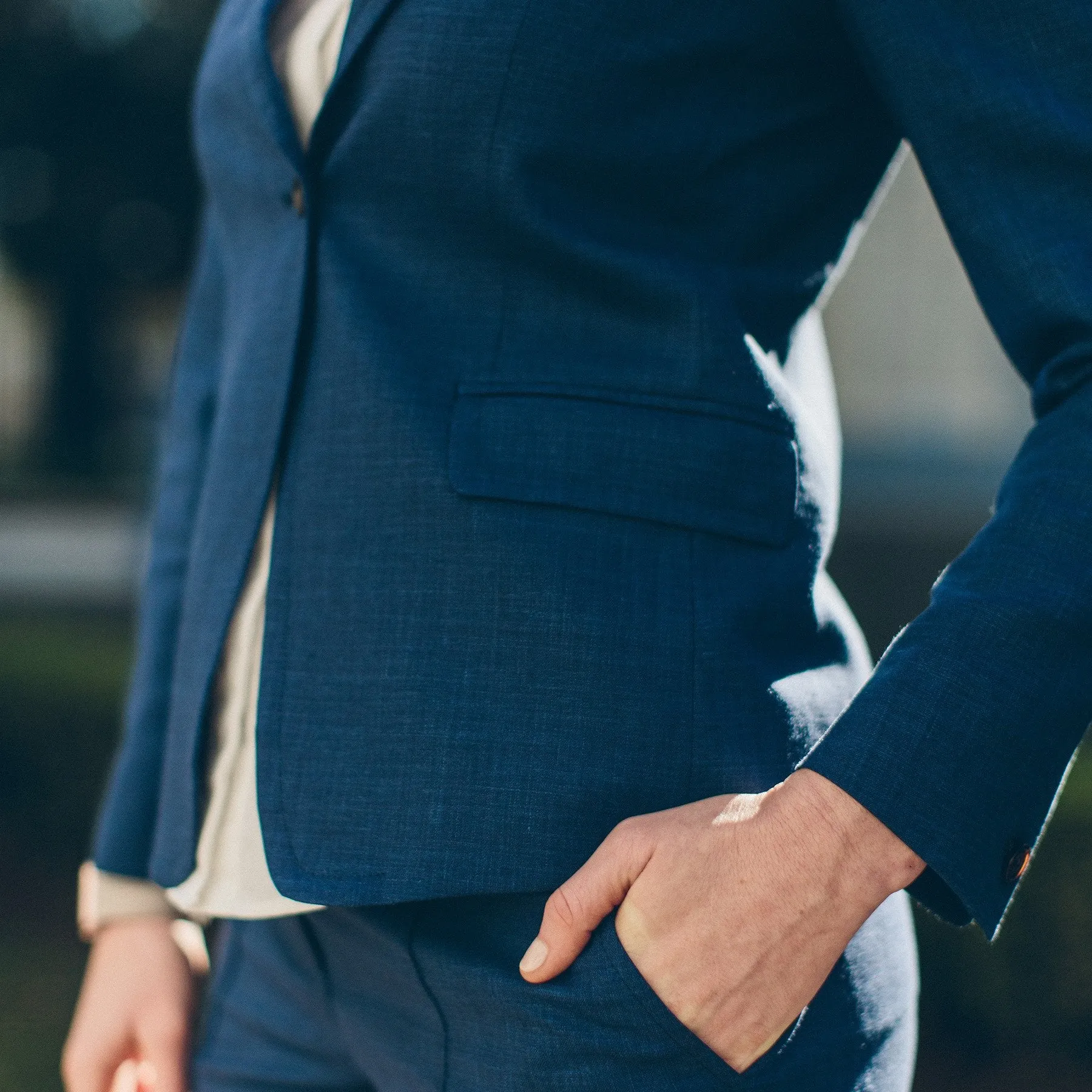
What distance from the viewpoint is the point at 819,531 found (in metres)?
1.15

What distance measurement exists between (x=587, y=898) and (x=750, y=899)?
13cm

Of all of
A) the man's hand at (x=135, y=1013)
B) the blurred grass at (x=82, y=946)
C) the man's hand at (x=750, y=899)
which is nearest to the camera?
the man's hand at (x=750, y=899)

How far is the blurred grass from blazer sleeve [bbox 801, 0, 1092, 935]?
8.81ft

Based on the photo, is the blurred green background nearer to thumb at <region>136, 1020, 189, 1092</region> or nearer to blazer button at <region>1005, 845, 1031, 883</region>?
blazer button at <region>1005, 845, 1031, 883</region>

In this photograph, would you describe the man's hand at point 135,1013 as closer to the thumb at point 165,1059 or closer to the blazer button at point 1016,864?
the thumb at point 165,1059

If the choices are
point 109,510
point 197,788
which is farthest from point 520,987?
point 109,510

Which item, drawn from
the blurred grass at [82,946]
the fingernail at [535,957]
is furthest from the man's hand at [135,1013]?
the blurred grass at [82,946]

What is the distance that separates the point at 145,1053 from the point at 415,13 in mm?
1128

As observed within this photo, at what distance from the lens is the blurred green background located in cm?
352

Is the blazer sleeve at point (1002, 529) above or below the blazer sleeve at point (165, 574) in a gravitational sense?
above

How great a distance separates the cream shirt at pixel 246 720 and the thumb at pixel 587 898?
0.31 m

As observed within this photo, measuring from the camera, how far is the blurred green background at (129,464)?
3.52 m

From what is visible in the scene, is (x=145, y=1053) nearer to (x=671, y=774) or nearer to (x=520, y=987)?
(x=520, y=987)

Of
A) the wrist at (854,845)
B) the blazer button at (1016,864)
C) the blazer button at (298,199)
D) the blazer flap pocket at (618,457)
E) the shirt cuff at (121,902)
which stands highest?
the blazer button at (298,199)
